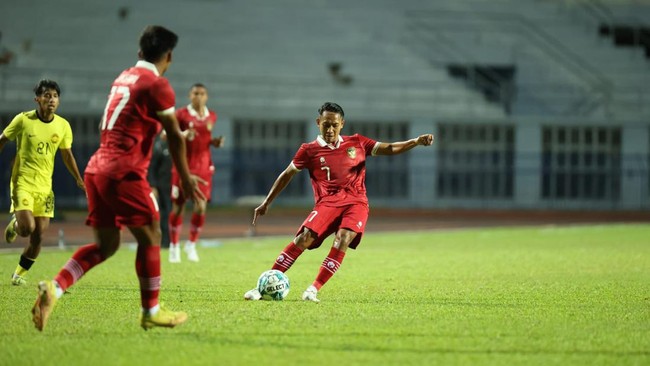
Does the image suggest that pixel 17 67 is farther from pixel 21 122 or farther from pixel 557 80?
pixel 21 122

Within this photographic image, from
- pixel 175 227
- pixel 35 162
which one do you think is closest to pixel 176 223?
pixel 175 227

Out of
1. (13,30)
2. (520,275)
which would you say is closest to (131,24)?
(13,30)

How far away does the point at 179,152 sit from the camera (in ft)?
25.9

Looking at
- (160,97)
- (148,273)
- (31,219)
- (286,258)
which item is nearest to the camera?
(160,97)

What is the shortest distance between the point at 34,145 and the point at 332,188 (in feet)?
10.9

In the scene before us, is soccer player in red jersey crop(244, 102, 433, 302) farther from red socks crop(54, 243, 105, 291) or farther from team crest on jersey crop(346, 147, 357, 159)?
red socks crop(54, 243, 105, 291)

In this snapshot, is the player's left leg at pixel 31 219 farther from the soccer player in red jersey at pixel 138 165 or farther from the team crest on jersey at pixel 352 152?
the soccer player in red jersey at pixel 138 165

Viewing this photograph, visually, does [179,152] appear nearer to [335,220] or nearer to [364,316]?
[364,316]

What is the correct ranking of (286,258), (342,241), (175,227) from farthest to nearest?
(175,227), (286,258), (342,241)

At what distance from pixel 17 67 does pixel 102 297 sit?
81.3ft

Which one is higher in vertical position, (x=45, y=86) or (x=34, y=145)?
(x=45, y=86)

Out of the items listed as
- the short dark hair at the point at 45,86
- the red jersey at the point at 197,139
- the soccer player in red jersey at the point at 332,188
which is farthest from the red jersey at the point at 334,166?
the red jersey at the point at 197,139

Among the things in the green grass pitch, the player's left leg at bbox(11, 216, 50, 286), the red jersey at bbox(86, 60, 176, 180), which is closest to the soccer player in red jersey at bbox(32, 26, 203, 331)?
the red jersey at bbox(86, 60, 176, 180)

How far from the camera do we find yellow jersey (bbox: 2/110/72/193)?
37.8 ft
